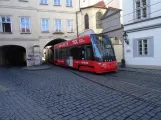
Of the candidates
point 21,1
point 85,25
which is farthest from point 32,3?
point 85,25

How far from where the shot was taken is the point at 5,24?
71.4 feet

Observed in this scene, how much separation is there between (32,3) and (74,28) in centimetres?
758

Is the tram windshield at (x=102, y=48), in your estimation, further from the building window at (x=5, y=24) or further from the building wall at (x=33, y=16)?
the building window at (x=5, y=24)

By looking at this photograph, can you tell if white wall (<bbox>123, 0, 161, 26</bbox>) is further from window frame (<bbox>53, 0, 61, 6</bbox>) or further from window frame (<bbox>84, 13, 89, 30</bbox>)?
window frame (<bbox>53, 0, 61, 6</bbox>)

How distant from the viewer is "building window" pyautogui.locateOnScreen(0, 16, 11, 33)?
2147 centimetres

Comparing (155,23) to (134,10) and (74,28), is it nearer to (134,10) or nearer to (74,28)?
(134,10)

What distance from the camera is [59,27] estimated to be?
25766mm

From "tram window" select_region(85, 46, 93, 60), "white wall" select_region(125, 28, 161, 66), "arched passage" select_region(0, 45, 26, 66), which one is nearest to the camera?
"tram window" select_region(85, 46, 93, 60)

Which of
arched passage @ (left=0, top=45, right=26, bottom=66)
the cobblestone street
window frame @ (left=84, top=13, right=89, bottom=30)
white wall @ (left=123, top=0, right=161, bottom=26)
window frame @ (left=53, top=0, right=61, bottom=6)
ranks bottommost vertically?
the cobblestone street

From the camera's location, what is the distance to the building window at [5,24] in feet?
70.4

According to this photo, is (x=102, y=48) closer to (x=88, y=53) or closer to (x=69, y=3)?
(x=88, y=53)

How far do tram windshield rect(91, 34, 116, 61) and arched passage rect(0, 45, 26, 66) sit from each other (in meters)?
19.4

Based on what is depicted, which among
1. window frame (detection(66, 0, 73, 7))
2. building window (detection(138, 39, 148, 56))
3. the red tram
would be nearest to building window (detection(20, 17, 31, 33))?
window frame (detection(66, 0, 73, 7))

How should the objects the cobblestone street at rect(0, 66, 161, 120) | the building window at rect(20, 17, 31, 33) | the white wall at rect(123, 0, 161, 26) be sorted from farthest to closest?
1. the building window at rect(20, 17, 31, 33)
2. the white wall at rect(123, 0, 161, 26)
3. the cobblestone street at rect(0, 66, 161, 120)
